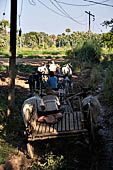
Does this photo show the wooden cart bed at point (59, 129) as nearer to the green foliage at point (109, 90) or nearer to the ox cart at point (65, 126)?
the ox cart at point (65, 126)

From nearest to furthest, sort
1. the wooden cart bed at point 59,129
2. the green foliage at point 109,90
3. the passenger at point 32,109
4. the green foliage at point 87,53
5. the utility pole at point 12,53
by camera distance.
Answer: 1. the wooden cart bed at point 59,129
2. the passenger at point 32,109
3. the utility pole at point 12,53
4. the green foliage at point 109,90
5. the green foliage at point 87,53

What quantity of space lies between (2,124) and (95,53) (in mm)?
16576

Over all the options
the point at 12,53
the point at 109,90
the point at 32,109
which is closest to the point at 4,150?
the point at 32,109

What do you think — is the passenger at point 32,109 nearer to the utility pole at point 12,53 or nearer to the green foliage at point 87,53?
the utility pole at point 12,53

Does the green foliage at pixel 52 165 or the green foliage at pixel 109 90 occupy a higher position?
the green foliage at pixel 109 90

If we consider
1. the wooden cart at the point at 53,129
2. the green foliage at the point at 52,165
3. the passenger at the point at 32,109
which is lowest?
the green foliage at the point at 52,165

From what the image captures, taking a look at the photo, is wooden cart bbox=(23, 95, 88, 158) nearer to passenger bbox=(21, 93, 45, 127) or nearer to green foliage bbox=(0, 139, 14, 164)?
passenger bbox=(21, 93, 45, 127)

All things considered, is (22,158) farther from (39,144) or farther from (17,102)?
(17,102)

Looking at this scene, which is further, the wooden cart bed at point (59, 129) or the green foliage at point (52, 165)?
the wooden cart bed at point (59, 129)

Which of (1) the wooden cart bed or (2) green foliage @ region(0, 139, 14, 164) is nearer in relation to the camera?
(1) the wooden cart bed

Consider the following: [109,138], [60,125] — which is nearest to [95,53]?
[109,138]

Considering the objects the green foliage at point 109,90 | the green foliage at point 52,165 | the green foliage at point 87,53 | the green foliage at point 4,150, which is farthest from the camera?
the green foliage at point 87,53

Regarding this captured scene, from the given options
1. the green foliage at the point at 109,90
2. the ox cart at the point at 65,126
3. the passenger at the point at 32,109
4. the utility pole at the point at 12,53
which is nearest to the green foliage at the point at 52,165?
the ox cart at the point at 65,126

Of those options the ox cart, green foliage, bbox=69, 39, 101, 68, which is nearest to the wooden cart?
the ox cart
